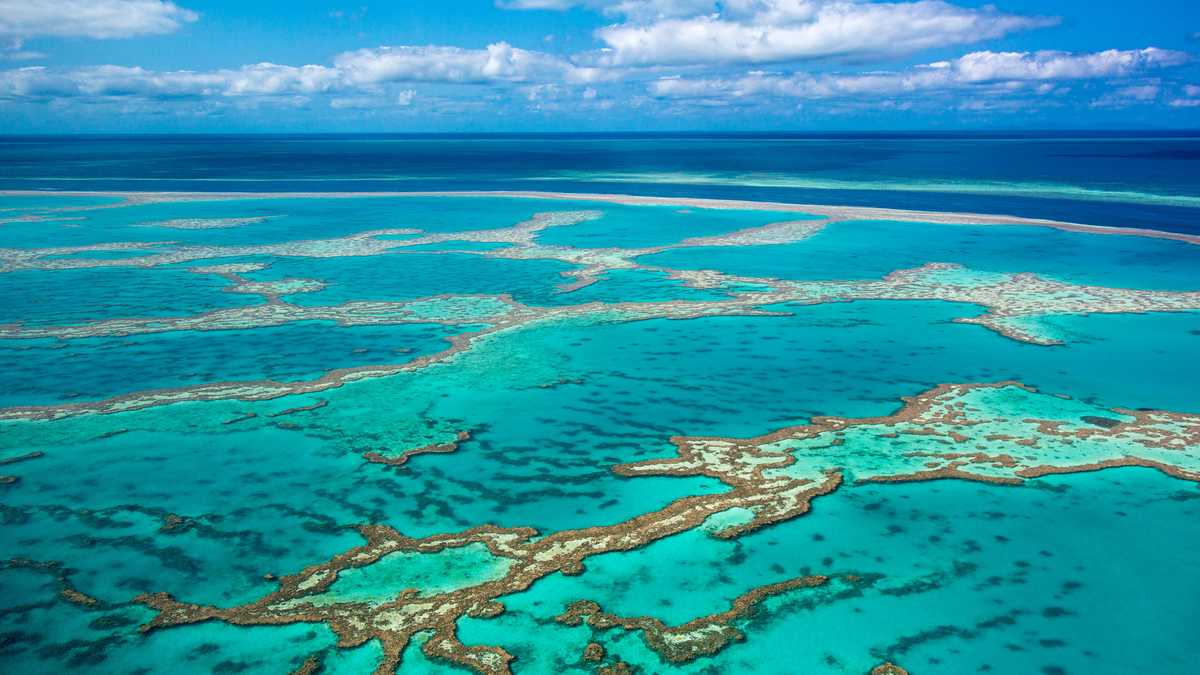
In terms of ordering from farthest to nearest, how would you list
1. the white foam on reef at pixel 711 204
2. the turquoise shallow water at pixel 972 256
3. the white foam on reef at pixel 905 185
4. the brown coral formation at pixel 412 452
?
the white foam on reef at pixel 905 185
the white foam on reef at pixel 711 204
the turquoise shallow water at pixel 972 256
the brown coral formation at pixel 412 452

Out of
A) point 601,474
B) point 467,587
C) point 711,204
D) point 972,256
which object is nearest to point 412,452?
point 601,474

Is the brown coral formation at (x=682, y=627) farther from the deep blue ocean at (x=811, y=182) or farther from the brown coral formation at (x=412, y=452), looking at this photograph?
the deep blue ocean at (x=811, y=182)

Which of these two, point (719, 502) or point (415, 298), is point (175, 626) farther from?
point (415, 298)

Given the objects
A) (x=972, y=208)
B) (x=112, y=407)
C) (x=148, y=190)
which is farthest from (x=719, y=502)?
(x=148, y=190)

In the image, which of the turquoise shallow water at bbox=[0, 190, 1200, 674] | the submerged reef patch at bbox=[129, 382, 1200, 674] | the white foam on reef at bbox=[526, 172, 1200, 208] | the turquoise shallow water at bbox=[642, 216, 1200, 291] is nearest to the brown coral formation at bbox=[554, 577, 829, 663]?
the submerged reef patch at bbox=[129, 382, 1200, 674]

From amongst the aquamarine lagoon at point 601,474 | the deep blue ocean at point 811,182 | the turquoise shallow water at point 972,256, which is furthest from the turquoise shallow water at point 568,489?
the deep blue ocean at point 811,182

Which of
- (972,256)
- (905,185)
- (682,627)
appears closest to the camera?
(682,627)

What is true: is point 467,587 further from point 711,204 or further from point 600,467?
point 711,204
